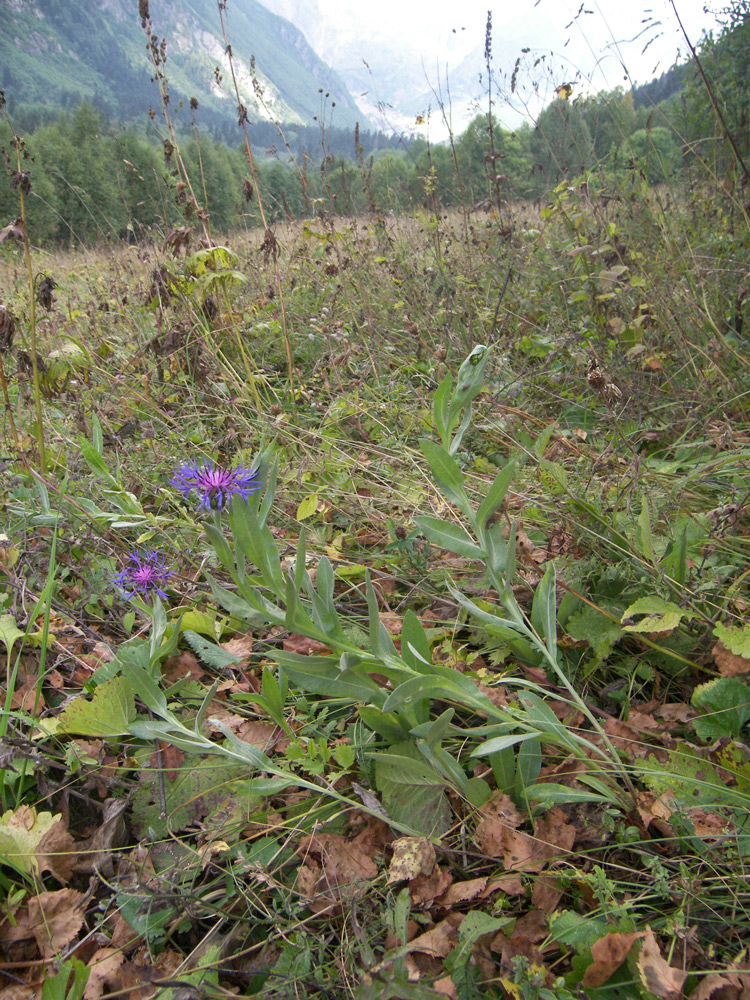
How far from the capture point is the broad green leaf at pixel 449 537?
1.09 meters

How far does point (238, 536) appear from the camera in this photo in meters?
0.99

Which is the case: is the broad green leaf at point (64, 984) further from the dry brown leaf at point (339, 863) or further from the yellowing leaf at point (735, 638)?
the yellowing leaf at point (735, 638)

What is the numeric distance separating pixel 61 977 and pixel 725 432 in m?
2.06

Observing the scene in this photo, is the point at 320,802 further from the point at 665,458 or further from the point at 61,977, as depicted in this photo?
the point at 665,458

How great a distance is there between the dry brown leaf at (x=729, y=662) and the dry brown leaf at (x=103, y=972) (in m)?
1.28

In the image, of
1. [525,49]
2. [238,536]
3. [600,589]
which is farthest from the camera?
[525,49]

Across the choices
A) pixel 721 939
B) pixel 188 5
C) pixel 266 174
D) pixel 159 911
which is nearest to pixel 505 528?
pixel 721 939

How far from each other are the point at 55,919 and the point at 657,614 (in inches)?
52.6

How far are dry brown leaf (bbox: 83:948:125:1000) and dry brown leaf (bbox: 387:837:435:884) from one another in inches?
19.6

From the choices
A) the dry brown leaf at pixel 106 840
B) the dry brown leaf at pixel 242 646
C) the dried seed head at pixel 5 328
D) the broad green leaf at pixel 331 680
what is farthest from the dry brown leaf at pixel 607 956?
the dried seed head at pixel 5 328

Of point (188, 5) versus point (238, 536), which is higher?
point (188, 5)

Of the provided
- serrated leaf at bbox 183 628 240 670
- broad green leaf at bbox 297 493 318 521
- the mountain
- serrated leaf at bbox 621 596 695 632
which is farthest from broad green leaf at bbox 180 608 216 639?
the mountain

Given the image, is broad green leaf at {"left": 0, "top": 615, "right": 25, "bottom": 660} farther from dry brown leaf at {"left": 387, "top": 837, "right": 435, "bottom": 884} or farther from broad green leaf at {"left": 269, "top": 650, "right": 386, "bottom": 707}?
dry brown leaf at {"left": 387, "top": 837, "right": 435, "bottom": 884}

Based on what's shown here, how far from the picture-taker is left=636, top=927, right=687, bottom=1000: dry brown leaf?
0.76 metres
